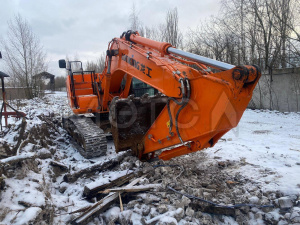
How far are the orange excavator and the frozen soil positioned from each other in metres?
0.51

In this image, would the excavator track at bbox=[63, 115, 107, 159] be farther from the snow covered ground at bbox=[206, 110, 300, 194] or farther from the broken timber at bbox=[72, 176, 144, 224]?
the snow covered ground at bbox=[206, 110, 300, 194]

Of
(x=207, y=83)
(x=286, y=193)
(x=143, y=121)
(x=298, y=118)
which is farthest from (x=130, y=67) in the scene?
(x=298, y=118)

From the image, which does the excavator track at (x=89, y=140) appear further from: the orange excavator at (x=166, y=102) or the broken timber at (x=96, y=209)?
the broken timber at (x=96, y=209)

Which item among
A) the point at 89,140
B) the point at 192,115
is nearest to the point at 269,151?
the point at 192,115

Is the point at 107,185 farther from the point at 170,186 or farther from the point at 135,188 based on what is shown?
the point at 170,186

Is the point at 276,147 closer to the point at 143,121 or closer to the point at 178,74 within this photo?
the point at 143,121

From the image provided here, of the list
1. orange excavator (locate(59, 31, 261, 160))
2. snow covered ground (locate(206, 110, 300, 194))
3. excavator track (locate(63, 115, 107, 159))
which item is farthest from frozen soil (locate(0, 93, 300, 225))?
orange excavator (locate(59, 31, 261, 160))

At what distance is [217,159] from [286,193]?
1.55 m

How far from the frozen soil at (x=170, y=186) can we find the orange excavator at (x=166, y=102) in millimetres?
505

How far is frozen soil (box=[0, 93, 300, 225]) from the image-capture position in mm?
2594

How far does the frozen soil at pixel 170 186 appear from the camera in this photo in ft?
8.51

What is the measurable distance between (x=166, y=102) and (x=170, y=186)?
4.13ft

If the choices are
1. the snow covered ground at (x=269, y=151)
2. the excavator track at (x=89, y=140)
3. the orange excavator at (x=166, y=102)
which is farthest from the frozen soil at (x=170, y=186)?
the orange excavator at (x=166, y=102)

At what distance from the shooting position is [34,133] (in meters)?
4.91
